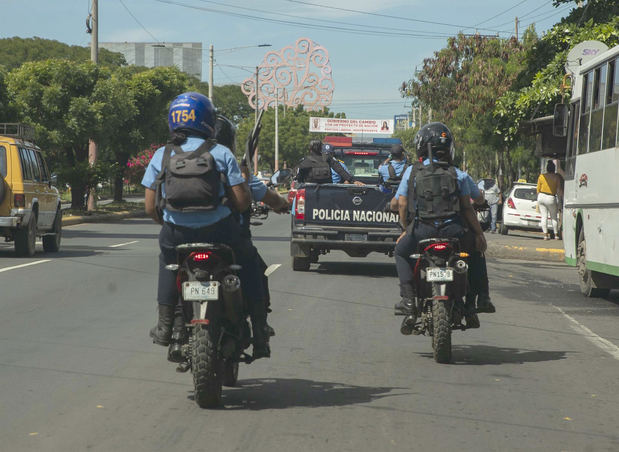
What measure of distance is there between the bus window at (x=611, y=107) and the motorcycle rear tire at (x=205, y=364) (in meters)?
7.61

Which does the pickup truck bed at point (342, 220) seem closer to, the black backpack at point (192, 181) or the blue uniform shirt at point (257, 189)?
the blue uniform shirt at point (257, 189)

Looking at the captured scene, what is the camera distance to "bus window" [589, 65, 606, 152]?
13062 mm

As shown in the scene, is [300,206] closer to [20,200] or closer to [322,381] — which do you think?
→ [20,200]

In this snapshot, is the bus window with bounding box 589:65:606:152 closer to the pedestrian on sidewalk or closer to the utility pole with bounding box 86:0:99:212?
the pedestrian on sidewalk

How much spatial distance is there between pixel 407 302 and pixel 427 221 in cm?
66

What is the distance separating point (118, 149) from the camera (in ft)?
137

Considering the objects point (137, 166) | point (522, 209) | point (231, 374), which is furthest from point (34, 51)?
point (231, 374)

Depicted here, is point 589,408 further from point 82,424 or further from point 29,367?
point 29,367

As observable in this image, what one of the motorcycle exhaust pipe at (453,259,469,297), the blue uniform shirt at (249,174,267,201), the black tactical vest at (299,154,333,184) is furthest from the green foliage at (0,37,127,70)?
the blue uniform shirt at (249,174,267,201)

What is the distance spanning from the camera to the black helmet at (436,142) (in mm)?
8133

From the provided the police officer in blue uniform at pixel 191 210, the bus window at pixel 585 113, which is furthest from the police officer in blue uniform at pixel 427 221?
the bus window at pixel 585 113

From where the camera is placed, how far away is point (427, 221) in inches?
318

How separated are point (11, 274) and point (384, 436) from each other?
1037 centimetres

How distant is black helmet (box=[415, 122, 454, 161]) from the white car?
74.7 feet
